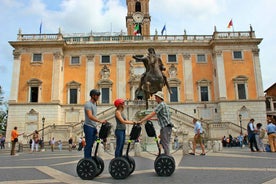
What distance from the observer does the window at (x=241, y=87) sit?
107 ft

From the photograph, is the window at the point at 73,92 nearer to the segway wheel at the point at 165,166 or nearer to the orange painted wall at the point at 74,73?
the orange painted wall at the point at 74,73

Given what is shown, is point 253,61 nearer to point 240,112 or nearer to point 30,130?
point 240,112

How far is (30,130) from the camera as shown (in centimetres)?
3131

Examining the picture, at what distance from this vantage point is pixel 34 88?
107 ft

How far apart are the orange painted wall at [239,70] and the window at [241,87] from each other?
15.8 inches

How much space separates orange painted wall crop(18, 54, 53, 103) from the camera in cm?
3234

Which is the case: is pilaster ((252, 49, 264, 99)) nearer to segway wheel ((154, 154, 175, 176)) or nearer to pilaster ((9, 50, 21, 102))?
pilaster ((9, 50, 21, 102))

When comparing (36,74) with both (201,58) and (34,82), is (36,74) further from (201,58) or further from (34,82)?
(201,58)

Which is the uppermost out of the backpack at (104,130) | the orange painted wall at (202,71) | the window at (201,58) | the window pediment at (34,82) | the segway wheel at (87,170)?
the window at (201,58)

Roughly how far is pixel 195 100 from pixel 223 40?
28.2 feet

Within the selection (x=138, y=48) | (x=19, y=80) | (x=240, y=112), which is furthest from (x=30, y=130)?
(x=240, y=112)

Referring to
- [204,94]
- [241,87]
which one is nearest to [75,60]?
[204,94]

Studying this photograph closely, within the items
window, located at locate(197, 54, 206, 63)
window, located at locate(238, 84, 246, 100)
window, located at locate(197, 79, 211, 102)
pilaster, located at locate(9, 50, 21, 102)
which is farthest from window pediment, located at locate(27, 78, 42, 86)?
window, located at locate(238, 84, 246, 100)

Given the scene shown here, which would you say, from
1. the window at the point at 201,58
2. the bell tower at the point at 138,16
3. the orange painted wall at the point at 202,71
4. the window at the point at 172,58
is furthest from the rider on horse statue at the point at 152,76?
the bell tower at the point at 138,16
